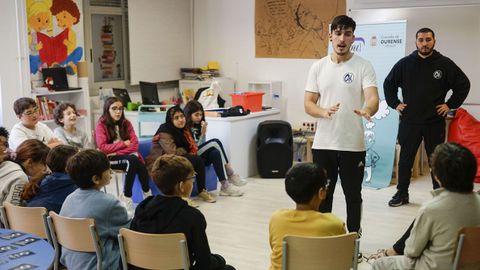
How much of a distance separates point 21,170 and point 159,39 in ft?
17.1

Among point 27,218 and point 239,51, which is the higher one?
point 239,51

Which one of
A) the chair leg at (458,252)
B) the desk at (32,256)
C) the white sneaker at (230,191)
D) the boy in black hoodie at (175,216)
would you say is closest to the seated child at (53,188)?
the desk at (32,256)

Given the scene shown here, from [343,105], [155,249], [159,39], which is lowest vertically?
[155,249]

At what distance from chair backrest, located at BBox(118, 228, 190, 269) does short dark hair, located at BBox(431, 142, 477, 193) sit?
114 cm

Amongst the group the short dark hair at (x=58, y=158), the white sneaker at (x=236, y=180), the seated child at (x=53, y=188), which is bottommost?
the white sneaker at (x=236, y=180)

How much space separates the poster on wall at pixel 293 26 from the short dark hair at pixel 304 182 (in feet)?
17.4

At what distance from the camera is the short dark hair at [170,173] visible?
2703 millimetres

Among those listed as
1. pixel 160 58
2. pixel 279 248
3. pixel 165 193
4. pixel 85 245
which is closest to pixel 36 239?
pixel 85 245

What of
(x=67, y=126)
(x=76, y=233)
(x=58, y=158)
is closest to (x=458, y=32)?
(x=67, y=126)

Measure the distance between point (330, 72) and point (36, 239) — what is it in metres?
2.08

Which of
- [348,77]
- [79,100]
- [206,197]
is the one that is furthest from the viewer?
[79,100]

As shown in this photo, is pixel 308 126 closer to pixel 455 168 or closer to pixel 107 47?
pixel 107 47

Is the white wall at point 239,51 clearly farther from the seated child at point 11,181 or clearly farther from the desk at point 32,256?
the desk at point 32,256

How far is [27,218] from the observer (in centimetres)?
302
